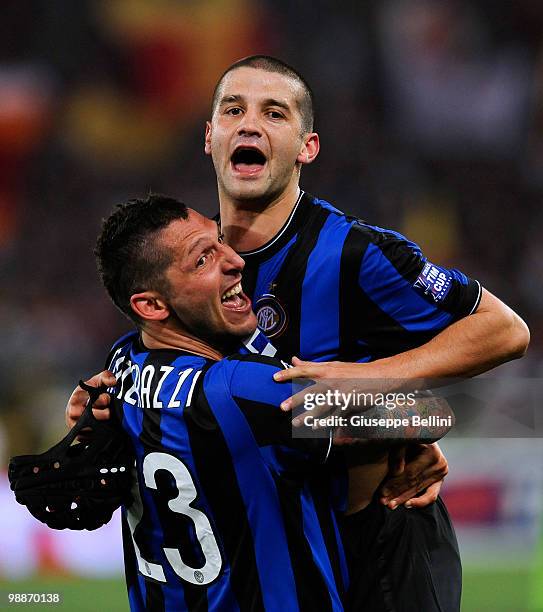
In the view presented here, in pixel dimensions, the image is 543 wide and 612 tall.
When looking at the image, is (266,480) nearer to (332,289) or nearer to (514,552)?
Result: (332,289)

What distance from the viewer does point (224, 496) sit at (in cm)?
281

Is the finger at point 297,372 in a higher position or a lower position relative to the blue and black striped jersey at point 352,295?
lower

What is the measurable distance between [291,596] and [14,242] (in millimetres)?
9552

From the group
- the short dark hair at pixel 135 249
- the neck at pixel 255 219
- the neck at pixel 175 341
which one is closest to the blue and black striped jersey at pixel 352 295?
the neck at pixel 255 219

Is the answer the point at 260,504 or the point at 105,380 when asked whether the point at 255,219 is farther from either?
the point at 260,504

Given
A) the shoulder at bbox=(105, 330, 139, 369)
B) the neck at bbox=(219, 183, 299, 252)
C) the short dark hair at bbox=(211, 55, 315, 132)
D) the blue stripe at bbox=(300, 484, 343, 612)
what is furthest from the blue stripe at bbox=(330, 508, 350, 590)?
the short dark hair at bbox=(211, 55, 315, 132)

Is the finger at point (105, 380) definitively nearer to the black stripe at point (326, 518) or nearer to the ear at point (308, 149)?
the black stripe at point (326, 518)

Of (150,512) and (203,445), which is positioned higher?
(203,445)

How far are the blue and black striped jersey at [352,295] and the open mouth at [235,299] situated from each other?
0.46ft

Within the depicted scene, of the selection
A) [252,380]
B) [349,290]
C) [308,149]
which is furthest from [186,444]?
[308,149]

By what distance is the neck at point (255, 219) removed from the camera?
11.2 feet

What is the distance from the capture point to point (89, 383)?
3176 mm

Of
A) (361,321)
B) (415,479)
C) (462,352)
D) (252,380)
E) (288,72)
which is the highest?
(288,72)

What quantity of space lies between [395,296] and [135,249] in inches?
33.6
